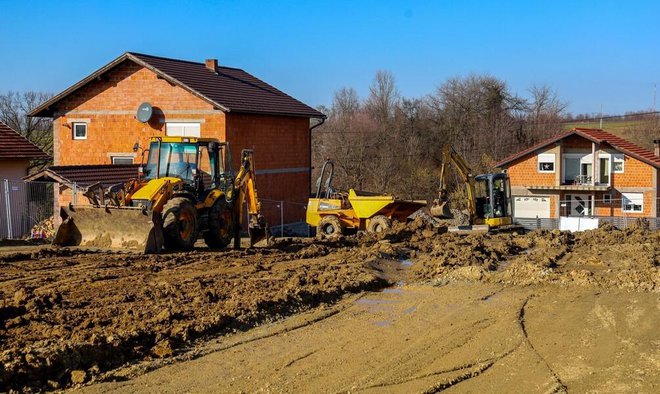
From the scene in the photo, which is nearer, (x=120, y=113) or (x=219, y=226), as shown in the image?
(x=219, y=226)

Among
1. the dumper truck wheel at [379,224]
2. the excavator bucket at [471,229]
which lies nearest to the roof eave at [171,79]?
the dumper truck wheel at [379,224]

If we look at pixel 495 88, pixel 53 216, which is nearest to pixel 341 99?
pixel 495 88

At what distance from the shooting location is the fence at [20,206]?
23.7m

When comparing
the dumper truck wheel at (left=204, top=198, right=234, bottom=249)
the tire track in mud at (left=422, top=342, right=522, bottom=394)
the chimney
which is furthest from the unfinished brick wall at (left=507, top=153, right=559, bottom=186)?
the tire track in mud at (left=422, top=342, right=522, bottom=394)

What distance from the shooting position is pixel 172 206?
1617 cm

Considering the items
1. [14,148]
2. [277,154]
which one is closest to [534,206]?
[277,154]

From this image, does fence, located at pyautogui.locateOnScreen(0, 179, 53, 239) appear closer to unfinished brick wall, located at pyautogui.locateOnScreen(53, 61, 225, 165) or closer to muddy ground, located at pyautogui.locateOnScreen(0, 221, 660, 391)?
unfinished brick wall, located at pyautogui.locateOnScreen(53, 61, 225, 165)

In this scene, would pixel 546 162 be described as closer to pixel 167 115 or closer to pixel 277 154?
pixel 277 154

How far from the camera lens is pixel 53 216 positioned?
2622cm

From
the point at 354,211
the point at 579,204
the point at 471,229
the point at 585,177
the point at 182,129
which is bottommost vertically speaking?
the point at 471,229

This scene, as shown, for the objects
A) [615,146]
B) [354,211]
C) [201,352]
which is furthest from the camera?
[615,146]

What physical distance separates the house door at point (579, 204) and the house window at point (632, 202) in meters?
2.04

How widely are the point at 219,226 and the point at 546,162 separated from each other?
3333 cm

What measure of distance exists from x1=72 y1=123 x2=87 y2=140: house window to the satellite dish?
2.87 m
